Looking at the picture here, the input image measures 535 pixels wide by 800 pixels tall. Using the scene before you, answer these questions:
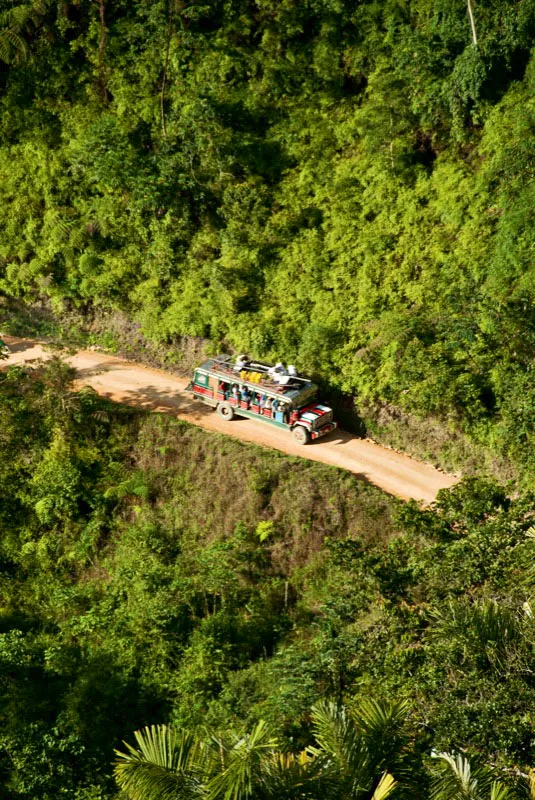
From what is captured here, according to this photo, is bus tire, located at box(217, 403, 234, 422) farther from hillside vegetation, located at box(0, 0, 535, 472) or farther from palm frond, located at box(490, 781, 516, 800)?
palm frond, located at box(490, 781, 516, 800)

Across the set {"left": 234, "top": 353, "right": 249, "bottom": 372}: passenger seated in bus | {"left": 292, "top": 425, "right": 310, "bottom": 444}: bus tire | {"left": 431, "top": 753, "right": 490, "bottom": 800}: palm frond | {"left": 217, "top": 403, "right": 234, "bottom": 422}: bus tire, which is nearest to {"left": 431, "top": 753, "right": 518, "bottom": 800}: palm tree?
{"left": 431, "top": 753, "right": 490, "bottom": 800}: palm frond

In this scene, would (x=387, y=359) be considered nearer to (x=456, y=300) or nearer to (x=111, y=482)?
(x=456, y=300)


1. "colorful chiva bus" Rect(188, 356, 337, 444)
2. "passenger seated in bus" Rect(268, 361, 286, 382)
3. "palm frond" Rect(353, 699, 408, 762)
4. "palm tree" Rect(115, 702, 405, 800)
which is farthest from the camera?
"passenger seated in bus" Rect(268, 361, 286, 382)

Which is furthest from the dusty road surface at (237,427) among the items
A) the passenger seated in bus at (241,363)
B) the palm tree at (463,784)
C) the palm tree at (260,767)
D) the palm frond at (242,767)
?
the palm frond at (242,767)

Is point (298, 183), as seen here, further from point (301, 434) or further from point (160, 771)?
point (160, 771)

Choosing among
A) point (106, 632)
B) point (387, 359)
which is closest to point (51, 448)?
point (106, 632)

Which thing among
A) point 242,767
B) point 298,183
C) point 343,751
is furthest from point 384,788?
point 298,183
